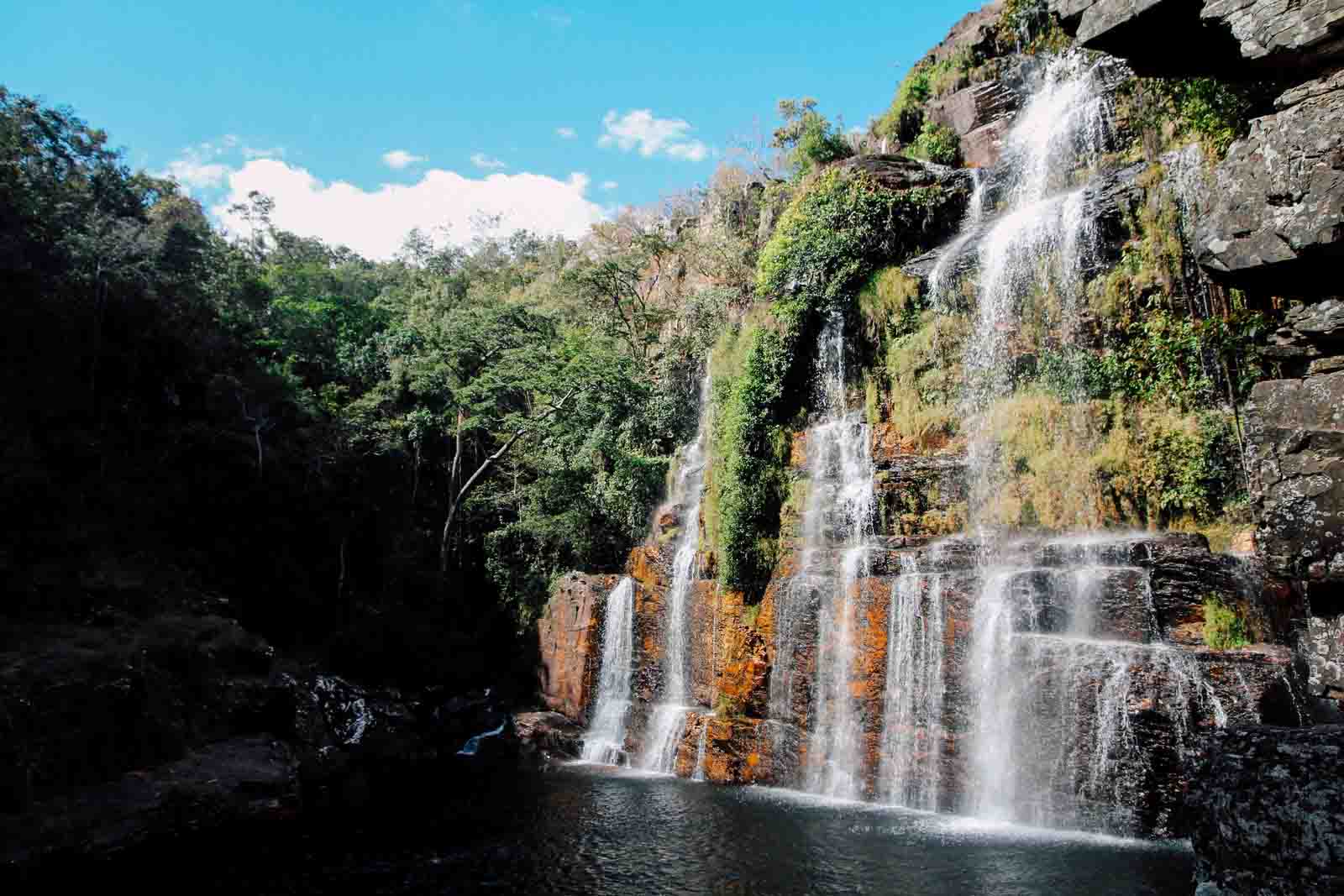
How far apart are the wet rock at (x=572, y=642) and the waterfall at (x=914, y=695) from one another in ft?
28.1

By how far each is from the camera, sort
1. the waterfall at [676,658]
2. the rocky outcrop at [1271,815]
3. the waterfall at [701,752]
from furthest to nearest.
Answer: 1. the waterfall at [676,658]
2. the waterfall at [701,752]
3. the rocky outcrop at [1271,815]

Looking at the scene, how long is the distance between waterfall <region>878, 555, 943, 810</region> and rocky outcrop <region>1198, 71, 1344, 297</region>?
22.4 feet

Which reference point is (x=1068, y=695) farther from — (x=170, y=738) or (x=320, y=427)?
(x=320, y=427)

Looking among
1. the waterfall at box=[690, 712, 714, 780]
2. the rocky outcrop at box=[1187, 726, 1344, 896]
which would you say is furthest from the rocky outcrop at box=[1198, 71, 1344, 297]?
the waterfall at box=[690, 712, 714, 780]

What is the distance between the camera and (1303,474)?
6348mm

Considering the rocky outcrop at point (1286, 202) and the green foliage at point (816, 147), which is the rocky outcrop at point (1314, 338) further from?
the green foliage at point (816, 147)

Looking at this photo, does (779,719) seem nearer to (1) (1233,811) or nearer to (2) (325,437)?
(1) (1233,811)

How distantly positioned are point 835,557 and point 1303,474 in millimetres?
8864

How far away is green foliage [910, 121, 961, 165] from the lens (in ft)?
73.2

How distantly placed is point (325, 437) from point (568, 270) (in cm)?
1053

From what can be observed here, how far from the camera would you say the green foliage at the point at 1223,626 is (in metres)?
9.95

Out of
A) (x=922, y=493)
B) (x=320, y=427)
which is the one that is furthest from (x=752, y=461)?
(x=320, y=427)

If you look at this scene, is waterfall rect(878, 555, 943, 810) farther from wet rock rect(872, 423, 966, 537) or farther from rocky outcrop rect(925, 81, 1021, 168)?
rocky outcrop rect(925, 81, 1021, 168)

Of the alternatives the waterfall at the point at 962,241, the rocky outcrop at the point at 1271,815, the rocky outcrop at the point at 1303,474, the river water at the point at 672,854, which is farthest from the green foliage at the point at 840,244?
the rocky outcrop at the point at 1271,815
